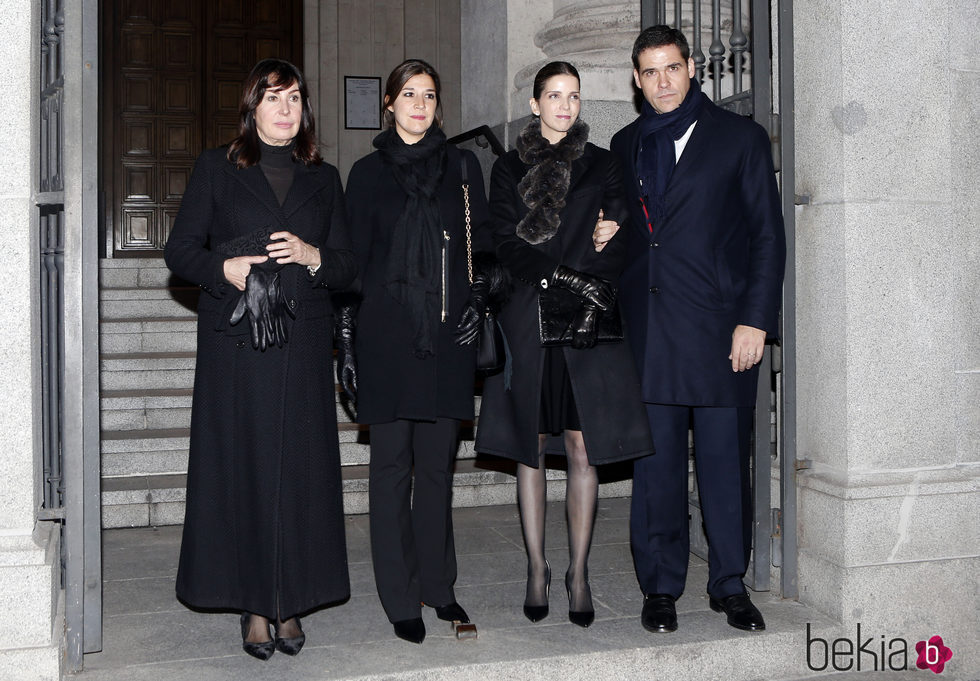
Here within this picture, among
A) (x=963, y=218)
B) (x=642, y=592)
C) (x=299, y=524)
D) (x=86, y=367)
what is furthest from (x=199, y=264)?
(x=963, y=218)

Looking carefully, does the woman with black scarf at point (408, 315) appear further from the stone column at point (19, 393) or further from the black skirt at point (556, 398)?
the stone column at point (19, 393)

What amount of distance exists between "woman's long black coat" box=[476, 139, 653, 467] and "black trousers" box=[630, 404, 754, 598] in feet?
0.69

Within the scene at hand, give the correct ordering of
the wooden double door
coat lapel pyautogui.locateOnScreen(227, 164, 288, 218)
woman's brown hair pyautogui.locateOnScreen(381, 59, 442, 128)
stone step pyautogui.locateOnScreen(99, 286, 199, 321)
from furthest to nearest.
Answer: the wooden double door, stone step pyautogui.locateOnScreen(99, 286, 199, 321), woman's brown hair pyautogui.locateOnScreen(381, 59, 442, 128), coat lapel pyautogui.locateOnScreen(227, 164, 288, 218)

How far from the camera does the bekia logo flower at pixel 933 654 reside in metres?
4.14

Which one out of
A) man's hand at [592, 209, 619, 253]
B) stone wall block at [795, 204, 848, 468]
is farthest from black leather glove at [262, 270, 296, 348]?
stone wall block at [795, 204, 848, 468]

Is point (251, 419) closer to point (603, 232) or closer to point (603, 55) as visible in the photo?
point (603, 232)

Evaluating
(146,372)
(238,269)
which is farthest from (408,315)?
(146,372)

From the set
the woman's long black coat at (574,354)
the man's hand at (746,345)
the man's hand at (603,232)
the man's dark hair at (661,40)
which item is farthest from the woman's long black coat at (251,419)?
the man's hand at (746,345)

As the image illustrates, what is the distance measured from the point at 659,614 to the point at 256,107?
7.96 feet

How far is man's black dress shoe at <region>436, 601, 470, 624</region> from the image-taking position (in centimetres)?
400

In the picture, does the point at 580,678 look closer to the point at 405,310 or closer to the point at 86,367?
the point at 405,310

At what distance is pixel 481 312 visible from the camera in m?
3.88

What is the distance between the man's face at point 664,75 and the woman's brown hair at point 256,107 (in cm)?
132

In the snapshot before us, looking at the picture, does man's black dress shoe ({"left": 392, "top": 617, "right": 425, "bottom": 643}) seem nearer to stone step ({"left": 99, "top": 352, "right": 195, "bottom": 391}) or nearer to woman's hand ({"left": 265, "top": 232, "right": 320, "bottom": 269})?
woman's hand ({"left": 265, "top": 232, "right": 320, "bottom": 269})
